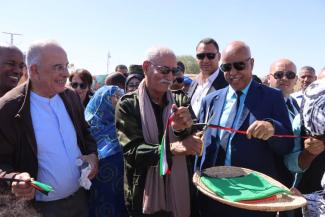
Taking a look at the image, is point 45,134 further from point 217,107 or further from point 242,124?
point 242,124

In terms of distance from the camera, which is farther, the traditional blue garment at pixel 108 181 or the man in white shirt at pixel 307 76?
the man in white shirt at pixel 307 76

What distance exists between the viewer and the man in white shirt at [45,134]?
2615 mm

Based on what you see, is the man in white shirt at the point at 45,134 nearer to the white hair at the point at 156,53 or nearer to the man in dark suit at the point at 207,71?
the white hair at the point at 156,53

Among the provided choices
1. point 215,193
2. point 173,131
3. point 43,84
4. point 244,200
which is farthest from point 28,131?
point 244,200

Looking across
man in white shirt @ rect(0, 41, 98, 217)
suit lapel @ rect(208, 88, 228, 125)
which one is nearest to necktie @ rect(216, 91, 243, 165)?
suit lapel @ rect(208, 88, 228, 125)

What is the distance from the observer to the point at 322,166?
275cm

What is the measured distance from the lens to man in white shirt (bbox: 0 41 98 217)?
2.62m

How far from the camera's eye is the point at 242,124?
111 inches

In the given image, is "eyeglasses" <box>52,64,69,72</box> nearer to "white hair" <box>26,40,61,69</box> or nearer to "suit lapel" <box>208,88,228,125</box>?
"white hair" <box>26,40,61,69</box>

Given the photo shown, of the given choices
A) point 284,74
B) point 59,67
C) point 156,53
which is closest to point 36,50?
point 59,67

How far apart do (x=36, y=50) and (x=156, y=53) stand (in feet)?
3.20

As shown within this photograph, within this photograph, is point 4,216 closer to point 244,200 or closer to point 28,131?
point 28,131

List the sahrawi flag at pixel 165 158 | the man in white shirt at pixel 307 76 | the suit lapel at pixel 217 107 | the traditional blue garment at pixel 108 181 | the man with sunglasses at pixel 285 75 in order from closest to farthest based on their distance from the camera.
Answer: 1. the sahrawi flag at pixel 165 158
2. the suit lapel at pixel 217 107
3. the traditional blue garment at pixel 108 181
4. the man with sunglasses at pixel 285 75
5. the man in white shirt at pixel 307 76

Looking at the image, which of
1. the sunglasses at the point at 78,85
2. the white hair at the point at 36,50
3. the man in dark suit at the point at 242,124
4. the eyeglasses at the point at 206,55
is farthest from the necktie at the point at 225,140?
the sunglasses at the point at 78,85
